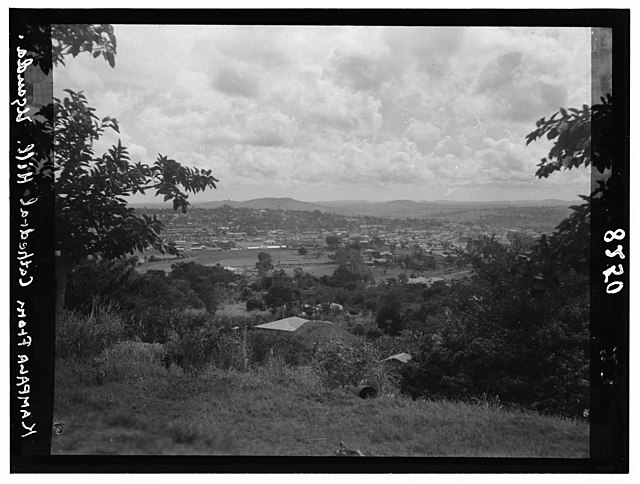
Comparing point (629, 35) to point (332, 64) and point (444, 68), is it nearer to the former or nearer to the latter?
point (444, 68)

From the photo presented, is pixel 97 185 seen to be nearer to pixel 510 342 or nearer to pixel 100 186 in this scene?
pixel 100 186

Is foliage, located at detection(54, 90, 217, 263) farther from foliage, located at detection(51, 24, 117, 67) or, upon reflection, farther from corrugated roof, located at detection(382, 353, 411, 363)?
corrugated roof, located at detection(382, 353, 411, 363)

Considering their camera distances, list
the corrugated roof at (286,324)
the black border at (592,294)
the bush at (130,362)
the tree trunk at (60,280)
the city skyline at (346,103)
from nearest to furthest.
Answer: the black border at (592,294), the city skyline at (346,103), the tree trunk at (60,280), the bush at (130,362), the corrugated roof at (286,324)

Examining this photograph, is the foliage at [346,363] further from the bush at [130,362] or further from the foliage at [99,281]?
the foliage at [99,281]

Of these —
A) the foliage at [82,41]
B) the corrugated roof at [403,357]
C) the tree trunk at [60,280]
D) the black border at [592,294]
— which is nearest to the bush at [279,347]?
the corrugated roof at [403,357]

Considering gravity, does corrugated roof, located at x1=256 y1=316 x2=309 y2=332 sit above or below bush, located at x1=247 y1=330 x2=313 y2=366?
above

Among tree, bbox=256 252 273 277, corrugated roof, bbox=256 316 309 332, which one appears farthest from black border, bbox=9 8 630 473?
tree, bbox=256 252 273 277
